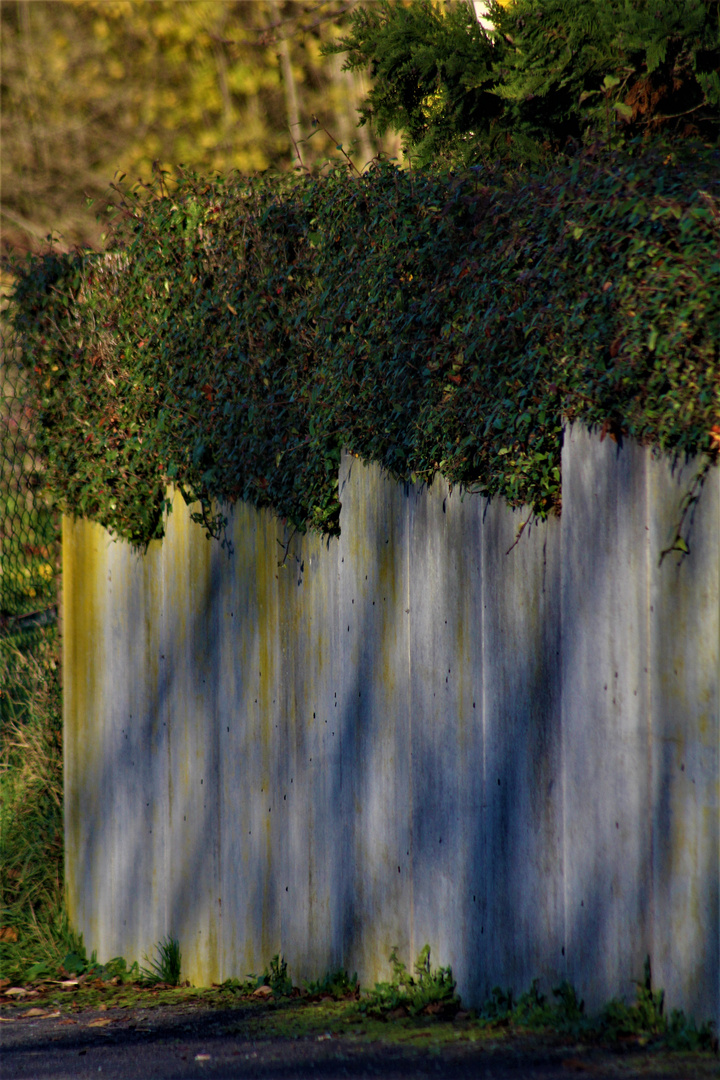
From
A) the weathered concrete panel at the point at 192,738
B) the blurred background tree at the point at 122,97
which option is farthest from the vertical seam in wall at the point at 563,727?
the blurred background tree at the point at 122,97

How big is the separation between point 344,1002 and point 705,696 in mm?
2293

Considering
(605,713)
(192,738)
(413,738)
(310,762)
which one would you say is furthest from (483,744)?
(192,738)

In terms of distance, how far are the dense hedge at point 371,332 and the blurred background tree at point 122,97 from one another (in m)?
11.3

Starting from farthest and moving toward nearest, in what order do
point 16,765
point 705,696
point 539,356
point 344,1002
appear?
point 16,765
point 344,1002
point 539,356
point 705,696

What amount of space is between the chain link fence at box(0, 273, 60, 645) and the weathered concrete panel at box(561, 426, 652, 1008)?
4268mm

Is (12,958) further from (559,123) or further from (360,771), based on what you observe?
(559,123)

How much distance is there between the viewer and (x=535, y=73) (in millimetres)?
6332

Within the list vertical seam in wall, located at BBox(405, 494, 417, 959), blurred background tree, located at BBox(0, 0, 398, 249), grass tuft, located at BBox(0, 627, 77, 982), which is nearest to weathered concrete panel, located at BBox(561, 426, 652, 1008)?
vertical seam in wall, located at BBox(405, 494, 417, 959)

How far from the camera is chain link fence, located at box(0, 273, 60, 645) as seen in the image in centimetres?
745

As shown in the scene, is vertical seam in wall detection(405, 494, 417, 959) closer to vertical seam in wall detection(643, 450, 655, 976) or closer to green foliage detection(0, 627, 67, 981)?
vertical seam in wall detection(643, 450, 655, 976)

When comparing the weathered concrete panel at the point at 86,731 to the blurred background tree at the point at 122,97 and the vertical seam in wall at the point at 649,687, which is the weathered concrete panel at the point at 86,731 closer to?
the vertical seam in wall at the point at 649,687

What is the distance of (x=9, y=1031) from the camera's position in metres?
5.37

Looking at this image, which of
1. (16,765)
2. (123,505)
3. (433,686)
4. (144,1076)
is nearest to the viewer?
(144,1076)

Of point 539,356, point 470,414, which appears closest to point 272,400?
point 470,414
